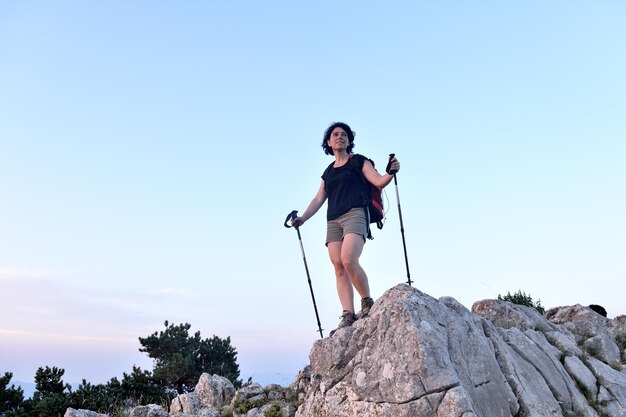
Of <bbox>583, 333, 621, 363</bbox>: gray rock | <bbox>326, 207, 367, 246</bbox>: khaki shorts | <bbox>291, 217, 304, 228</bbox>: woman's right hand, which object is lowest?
<bbox>583, 333, 621, 363</bbox>: gray rock

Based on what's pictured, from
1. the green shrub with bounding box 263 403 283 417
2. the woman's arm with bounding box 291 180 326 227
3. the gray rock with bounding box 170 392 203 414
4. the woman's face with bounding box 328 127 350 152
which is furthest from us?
the gray rock with bounding box 170 392 203 414

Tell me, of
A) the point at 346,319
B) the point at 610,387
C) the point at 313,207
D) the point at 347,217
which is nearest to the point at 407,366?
the point at 346,319

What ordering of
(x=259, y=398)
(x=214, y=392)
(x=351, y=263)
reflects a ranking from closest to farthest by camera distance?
(x=351, y=263) < (x=259, y=398) < (x=214, y=392)

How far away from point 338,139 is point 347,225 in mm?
1724

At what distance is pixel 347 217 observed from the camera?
35.1 feet

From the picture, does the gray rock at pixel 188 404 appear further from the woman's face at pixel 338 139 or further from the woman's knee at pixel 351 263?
the woman's face at pixel 338 139

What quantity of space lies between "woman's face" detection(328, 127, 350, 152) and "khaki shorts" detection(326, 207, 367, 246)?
1344 mm

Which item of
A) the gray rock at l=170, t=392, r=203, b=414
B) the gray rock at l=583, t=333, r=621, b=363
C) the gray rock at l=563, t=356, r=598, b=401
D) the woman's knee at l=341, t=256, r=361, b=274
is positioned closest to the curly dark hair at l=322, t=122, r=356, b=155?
the woman's knee at l=341, t=256, r=361, b=274

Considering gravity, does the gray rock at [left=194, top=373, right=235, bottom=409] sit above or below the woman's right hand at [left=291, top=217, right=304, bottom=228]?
below

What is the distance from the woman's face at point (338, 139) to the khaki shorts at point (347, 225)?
1.34 metres

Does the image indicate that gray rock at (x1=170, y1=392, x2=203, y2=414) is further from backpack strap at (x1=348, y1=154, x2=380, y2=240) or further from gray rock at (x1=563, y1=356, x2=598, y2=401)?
gray rock at (x1=563, y1=356, x2=598, y2=401)

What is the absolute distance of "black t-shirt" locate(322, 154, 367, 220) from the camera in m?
10.7

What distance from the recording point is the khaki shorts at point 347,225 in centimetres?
1053

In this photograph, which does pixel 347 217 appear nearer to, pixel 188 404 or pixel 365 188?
pixel 365 188
